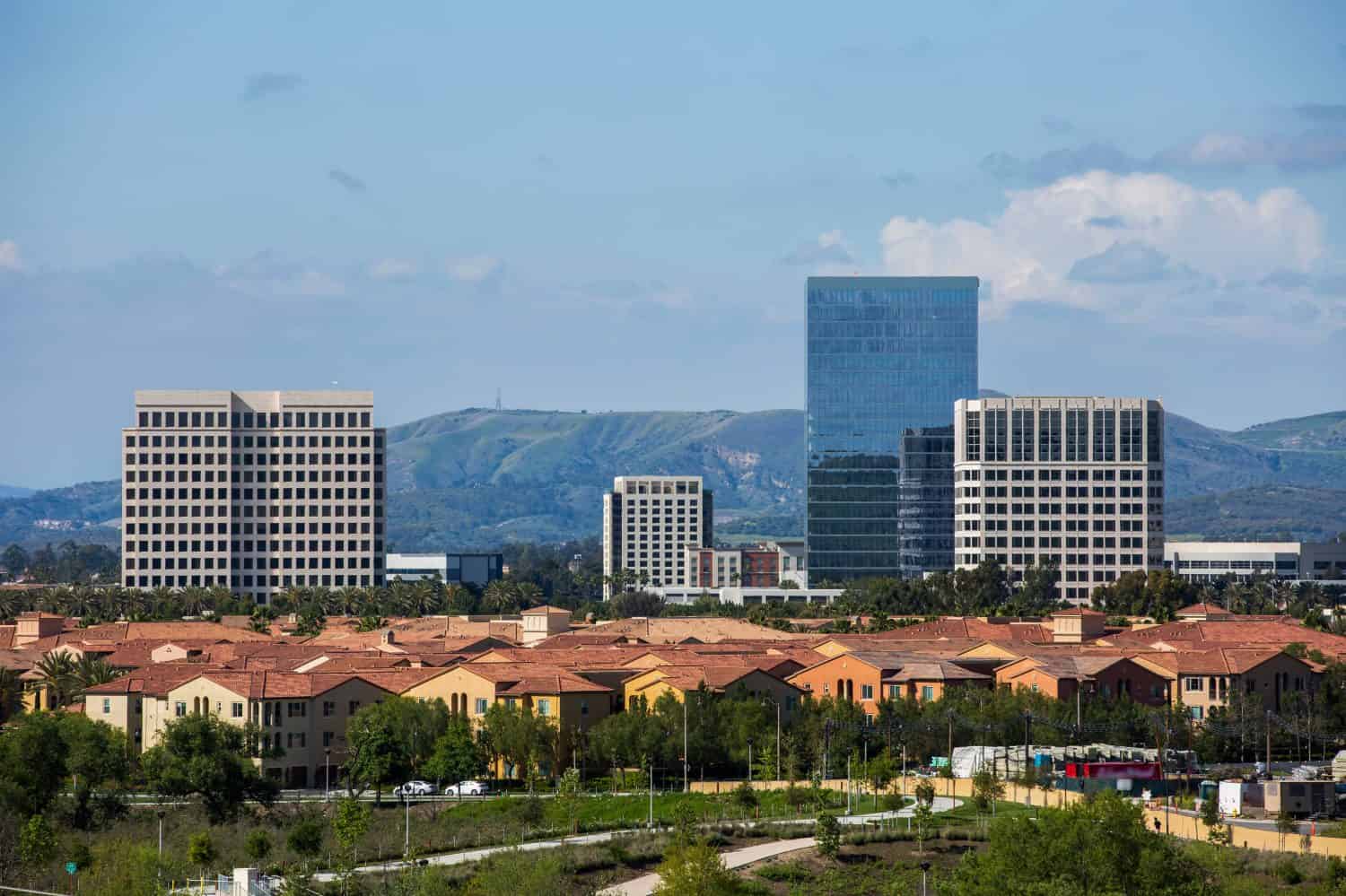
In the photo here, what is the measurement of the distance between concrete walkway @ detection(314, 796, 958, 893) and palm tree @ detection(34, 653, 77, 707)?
4814cm

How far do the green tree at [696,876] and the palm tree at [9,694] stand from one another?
189 ft

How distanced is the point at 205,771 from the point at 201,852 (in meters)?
18.6

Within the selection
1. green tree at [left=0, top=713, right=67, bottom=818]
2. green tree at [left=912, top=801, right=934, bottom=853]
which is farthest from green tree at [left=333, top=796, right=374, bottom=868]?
green tree at [left=912, top=801, right=934, bottom=853]

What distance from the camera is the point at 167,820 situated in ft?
344

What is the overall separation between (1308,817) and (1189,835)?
8722mm

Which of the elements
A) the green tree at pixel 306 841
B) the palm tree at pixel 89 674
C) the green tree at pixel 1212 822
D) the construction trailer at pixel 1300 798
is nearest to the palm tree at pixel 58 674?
the palm tree at pixel 89 674

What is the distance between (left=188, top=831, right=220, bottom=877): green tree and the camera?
88938mm

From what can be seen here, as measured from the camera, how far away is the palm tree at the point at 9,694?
131 metres

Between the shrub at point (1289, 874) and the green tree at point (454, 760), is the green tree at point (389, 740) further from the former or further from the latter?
the shrub at point (1289, 874)

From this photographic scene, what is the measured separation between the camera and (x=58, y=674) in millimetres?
138875

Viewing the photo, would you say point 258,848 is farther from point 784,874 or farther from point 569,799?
point 784,874

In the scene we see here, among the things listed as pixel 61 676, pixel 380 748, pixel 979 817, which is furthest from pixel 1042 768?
pixel 61 676

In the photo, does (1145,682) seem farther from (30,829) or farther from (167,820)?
(30,829)

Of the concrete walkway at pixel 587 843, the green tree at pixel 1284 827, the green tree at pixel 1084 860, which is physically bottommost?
the concrete walkway at pixel 587 843
